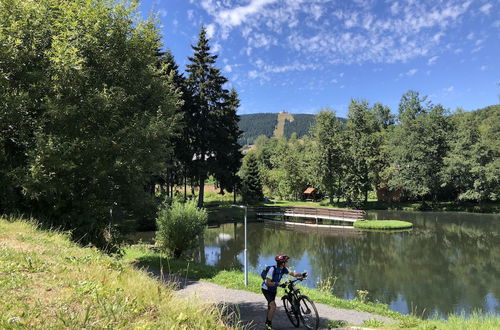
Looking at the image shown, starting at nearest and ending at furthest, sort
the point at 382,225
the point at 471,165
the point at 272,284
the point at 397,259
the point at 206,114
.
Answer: the point at 272,284
the point at 397,259
the point at 382,225
the point at 206,114
the point at 471,165

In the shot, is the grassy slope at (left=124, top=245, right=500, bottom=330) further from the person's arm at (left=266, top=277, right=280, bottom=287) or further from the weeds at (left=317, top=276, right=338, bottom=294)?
the person's arm at (left=266, top=277, right=280, bottom=287)

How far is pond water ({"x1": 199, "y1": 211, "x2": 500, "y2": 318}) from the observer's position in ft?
43.2

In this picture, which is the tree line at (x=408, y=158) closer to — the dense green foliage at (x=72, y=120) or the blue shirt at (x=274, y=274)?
the dense green foliage at (x=72, y=120)

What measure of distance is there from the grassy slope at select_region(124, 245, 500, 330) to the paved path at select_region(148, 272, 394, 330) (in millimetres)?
385

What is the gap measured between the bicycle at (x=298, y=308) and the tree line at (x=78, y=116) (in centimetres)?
563

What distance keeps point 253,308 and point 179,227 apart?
6569 mm

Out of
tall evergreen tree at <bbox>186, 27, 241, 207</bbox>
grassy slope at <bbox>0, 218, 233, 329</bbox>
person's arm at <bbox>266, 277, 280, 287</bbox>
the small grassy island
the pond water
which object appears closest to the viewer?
grassy slope at <bbox>0, 218, 233, 329</bbox>

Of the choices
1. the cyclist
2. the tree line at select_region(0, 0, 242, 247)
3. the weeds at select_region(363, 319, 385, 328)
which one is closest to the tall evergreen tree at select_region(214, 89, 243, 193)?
the tree line at select_region(0, 0, 242, 247)

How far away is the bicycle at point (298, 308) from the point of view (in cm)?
708

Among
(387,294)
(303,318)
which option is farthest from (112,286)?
(387,294)

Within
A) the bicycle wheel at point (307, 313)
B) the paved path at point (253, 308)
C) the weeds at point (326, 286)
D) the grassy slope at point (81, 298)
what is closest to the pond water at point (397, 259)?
the weeds at point (326, 286)

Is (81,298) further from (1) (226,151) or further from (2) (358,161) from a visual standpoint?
(2) (358,161)

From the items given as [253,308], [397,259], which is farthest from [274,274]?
[397,259]

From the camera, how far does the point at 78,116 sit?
9.68 meters
